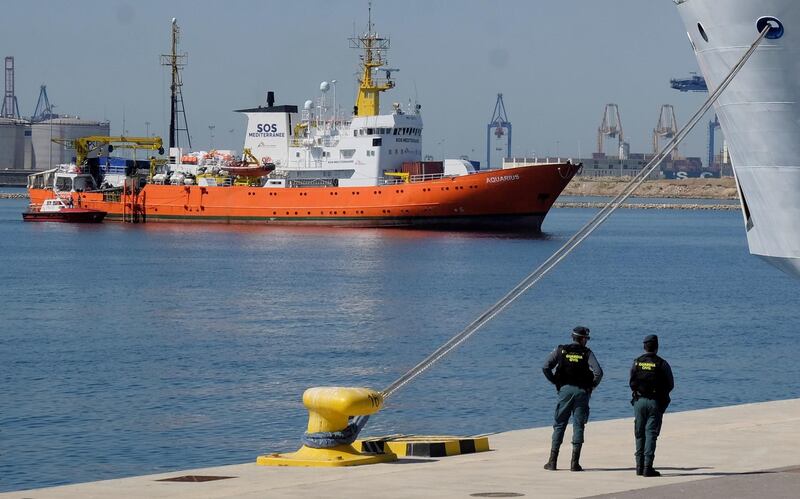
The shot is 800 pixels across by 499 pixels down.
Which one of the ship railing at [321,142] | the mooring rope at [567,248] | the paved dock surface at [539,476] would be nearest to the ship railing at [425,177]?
the ship railing at [321,142]

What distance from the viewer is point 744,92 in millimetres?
16047

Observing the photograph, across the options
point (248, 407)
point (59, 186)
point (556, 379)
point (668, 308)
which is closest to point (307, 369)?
point (248, 407)

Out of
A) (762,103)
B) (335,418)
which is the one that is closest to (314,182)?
(762,103)

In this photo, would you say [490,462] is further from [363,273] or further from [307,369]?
[363,273]

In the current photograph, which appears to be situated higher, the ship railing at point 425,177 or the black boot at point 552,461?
the ship railing at point 425,177

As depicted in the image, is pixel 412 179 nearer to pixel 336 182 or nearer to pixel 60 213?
pixel 336 182

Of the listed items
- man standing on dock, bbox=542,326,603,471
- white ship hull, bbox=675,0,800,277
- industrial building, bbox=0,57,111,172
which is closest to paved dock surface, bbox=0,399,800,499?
man standing on dock, bbox=542,326,603,471

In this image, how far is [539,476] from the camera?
1181 cm

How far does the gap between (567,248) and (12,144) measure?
186949 mm

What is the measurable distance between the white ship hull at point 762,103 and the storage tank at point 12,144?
184 meters

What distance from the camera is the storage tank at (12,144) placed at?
192 meters

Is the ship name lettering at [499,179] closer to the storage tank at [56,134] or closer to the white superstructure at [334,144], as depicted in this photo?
the white superstructure at [334,144]

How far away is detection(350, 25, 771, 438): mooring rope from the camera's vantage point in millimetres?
14141

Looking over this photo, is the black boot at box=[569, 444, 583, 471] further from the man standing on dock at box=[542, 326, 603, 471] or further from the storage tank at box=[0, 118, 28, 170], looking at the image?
the storage tank at box=[0, 118, 28, 170]
